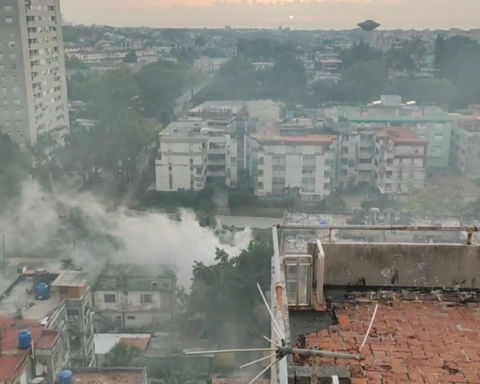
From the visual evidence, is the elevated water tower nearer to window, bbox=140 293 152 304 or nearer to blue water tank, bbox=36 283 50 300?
window, bbox=140 293 152 304

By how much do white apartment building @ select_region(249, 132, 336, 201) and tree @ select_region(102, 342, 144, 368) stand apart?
123 inches

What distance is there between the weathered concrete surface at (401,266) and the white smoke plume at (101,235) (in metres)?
4.43

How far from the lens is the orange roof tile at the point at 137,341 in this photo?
14.8 ft

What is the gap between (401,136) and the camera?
23.8ft

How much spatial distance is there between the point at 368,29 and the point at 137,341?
25.0ft

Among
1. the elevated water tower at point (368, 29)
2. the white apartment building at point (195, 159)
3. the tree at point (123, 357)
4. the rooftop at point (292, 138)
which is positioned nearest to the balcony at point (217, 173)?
the white apartment building at point (195, 159)

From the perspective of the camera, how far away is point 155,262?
5715 mm

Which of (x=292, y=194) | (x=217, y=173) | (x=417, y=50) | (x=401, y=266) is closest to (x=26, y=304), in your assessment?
(x=292, y=194)

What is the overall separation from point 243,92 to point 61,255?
4.47 meters

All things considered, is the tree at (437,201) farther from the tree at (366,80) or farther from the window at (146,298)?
the window at (146,298)

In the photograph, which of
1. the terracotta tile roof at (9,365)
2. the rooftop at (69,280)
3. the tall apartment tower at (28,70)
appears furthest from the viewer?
the tall apartment tower at (28,70)

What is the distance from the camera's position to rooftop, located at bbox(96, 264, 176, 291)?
5.08 m

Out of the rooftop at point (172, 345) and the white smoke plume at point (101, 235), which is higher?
the white smoke plume at point (101, 235)

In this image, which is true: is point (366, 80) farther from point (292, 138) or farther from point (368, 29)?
point (292, 138)
